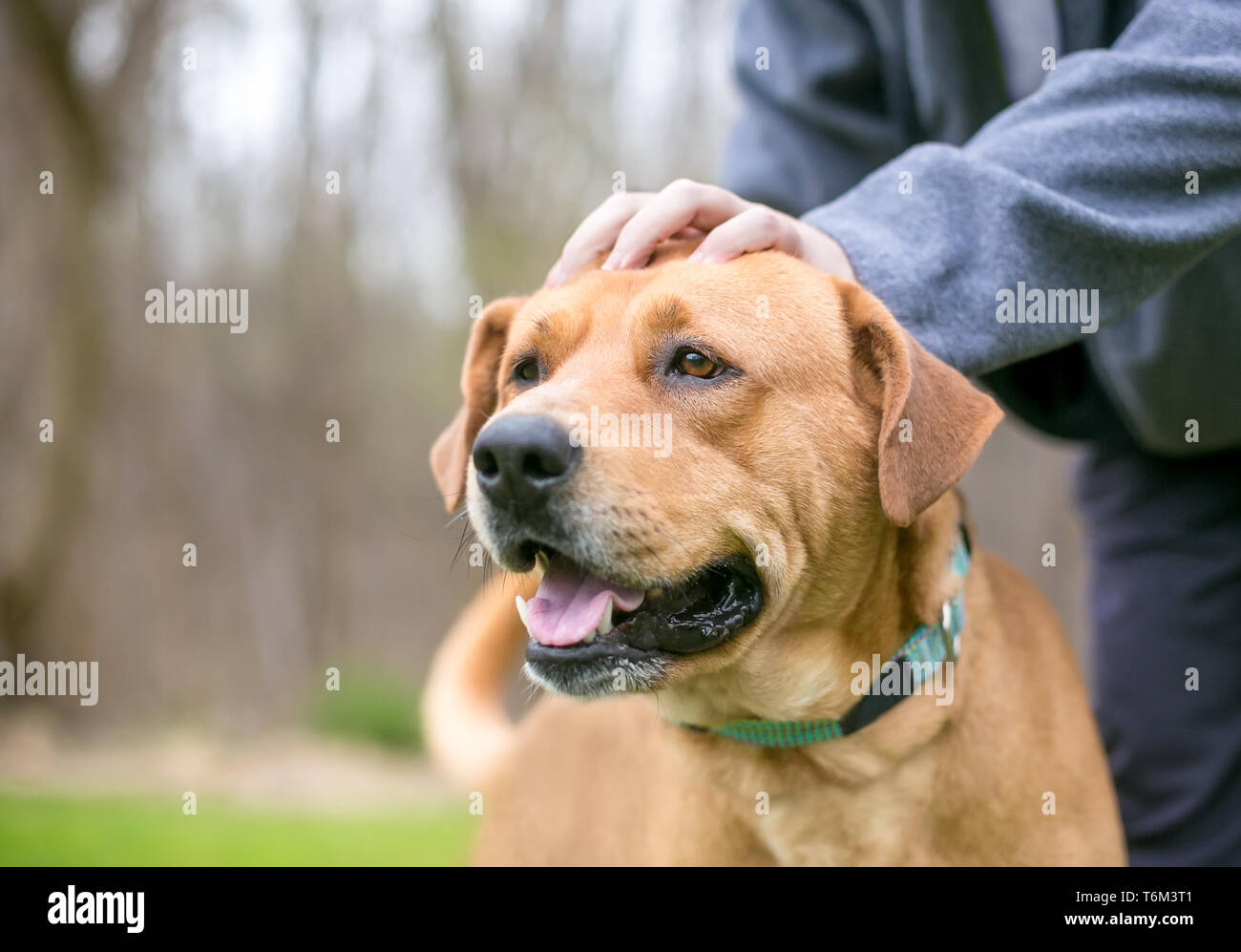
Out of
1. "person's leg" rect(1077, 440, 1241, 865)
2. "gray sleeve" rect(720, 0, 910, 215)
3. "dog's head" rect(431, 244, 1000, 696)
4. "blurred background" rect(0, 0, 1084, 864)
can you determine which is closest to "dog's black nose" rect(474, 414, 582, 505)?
"dog's head" rect(431, 244, 1000, 696)

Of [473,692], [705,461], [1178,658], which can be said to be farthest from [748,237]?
[473,692]

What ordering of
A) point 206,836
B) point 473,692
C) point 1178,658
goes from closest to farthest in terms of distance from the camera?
point 1178,658
point 473,692
point 206,836

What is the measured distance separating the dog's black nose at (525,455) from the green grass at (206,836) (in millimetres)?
2975

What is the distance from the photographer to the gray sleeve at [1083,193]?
81.8 inches

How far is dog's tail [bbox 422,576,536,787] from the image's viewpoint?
11.6 feet

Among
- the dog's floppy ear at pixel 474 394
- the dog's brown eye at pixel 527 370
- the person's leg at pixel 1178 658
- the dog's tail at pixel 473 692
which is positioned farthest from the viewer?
the dog's tail at pixel 473 692

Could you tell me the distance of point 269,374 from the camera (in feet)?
35.4

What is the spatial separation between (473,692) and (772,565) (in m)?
1.78

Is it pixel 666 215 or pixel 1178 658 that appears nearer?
pixel 666 215

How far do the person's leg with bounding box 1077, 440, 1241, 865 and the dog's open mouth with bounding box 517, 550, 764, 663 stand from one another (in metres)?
1.41

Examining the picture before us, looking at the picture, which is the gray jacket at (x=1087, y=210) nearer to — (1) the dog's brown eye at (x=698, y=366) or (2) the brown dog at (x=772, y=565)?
(2) the brown dog at (x=772, y=565)

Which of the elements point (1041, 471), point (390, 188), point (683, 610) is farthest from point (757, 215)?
point (390, 188)

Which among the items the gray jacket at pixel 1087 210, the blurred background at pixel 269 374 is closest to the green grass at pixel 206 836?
the blurred background at pixel 269 374

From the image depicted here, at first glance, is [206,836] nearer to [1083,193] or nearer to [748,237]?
[748,237]
